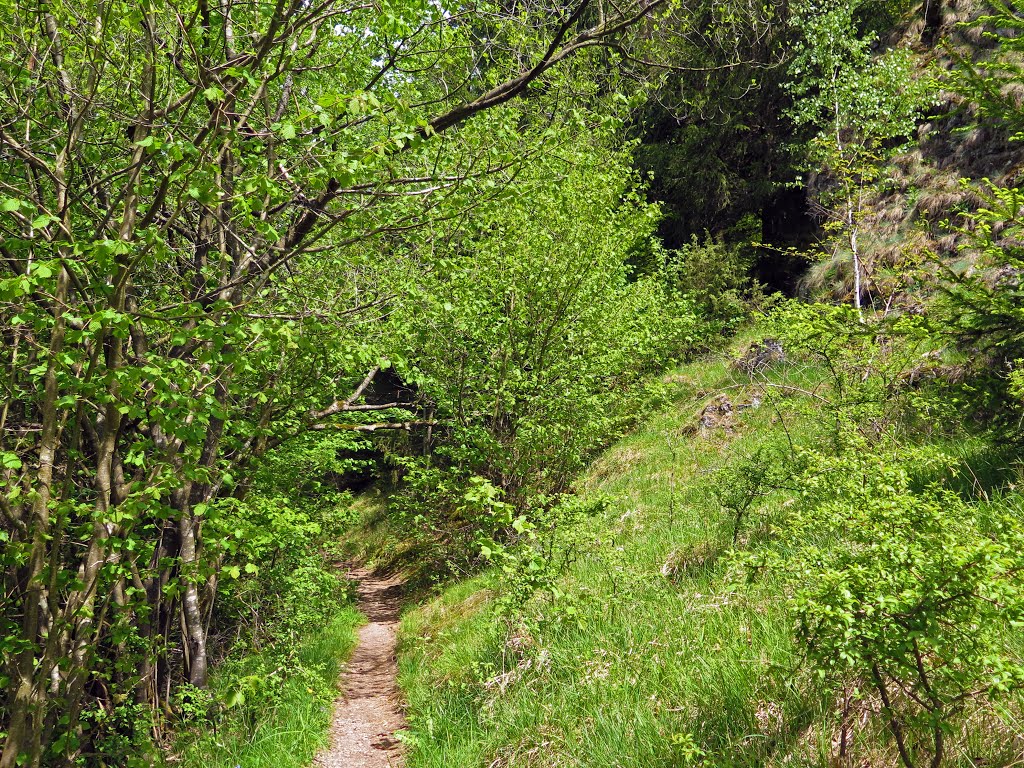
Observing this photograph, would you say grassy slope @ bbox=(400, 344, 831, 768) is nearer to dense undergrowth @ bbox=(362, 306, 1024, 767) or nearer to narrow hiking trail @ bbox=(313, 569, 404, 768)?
dense undergrowth @ bbox=(362, 306, 1024, 767)

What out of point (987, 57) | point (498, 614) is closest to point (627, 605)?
point (498, 614)

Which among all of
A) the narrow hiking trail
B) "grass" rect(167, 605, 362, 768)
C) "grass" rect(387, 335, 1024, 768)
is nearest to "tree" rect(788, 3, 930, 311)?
"grass" rect(387, 335, 1024, 768)

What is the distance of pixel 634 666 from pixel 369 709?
13.8ft

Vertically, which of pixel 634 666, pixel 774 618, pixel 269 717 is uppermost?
pixel 774 618

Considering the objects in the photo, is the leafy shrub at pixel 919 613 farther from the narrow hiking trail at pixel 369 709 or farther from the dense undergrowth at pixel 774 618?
the narrow hiking trail at pixel 369 709

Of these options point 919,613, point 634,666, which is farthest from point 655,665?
point 919,613

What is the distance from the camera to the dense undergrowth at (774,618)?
2449 millimetres

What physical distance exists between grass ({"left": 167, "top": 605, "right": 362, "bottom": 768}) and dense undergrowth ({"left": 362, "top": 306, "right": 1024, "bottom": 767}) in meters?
1.07

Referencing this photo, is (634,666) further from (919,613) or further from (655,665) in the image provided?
(919,613)

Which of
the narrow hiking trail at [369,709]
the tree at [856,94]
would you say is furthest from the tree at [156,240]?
the tree at [856,94]

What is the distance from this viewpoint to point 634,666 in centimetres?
430

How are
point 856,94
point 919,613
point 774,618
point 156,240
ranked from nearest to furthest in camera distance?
point 919,613 < point 156,240 < point 774,618 < point 856,94

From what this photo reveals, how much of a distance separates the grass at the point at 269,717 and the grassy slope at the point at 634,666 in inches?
41.0

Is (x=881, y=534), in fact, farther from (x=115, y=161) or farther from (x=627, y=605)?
(x=115, y=161)
